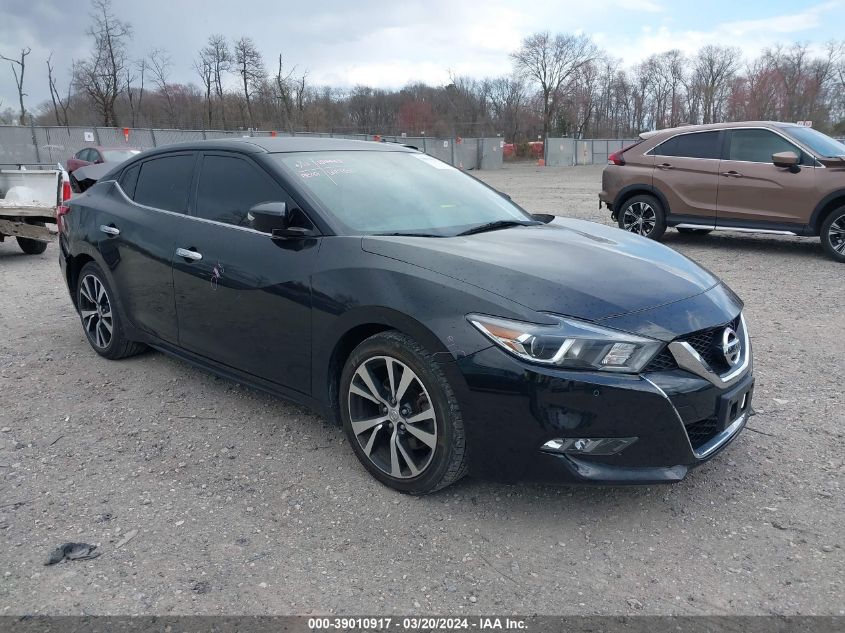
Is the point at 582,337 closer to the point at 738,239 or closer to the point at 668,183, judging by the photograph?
the point at 668,183

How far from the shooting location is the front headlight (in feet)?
8.49

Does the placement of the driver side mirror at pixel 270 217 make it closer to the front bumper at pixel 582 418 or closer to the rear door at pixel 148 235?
the rear door at pixel 148 235

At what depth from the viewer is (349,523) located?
2.92 metres

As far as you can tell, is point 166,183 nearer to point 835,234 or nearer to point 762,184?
point 762,184

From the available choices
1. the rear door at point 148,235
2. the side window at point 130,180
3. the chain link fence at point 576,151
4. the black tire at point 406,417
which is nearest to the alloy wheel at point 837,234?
the black tire at point 406,417

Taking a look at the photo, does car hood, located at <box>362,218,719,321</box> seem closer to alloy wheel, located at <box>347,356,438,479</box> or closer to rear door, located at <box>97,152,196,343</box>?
alloy wheel, located at <box>347,356,438,479</box>

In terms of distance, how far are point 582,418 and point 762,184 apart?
25.0 ft

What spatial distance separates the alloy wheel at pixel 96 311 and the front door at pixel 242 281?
3.74 ft

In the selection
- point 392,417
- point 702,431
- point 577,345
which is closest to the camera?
point 577,345

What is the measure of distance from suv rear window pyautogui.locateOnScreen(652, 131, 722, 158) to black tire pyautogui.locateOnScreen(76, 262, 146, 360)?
7.87 m

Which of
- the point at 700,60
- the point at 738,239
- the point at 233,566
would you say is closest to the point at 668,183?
the point at 738,239

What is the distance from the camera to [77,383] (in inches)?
183

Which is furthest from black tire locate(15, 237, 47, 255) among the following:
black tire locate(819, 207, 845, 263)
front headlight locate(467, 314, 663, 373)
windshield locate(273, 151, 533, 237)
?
black tire locate(819, 207, 845, 263)

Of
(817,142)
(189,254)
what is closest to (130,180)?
(189,254)
